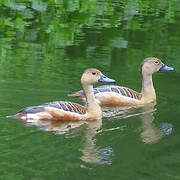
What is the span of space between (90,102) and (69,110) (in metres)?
0.81

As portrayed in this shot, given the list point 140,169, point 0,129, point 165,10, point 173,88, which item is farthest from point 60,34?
point 140,169

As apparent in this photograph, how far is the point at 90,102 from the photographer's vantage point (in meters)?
13.5

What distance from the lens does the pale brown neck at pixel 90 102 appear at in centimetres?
1328

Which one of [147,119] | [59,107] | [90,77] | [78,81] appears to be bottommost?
[147,119]

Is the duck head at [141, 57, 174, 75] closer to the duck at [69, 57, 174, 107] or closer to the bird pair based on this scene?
the bird pair

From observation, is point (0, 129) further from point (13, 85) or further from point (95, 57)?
point (95, 57)

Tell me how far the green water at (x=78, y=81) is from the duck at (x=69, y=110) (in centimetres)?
21

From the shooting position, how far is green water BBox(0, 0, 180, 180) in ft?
33.7

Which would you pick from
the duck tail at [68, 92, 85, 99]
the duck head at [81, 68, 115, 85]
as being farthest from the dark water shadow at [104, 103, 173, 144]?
the duck head at [81, 68, 115, 85]

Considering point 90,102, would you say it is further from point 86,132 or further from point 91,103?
point 86,132

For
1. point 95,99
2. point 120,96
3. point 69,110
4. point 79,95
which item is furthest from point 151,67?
point 69,110

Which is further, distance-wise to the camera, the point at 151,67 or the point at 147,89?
the point at 151,67

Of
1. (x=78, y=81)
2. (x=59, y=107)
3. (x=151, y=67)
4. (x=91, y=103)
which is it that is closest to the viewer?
(x=59, y=107)

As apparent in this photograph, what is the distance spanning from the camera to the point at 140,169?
10.2 m
